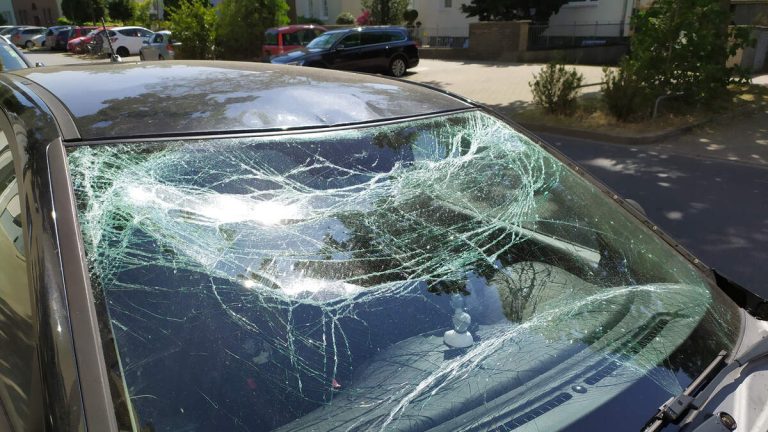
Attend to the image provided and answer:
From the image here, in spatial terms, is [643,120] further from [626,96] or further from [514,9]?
[514,9]

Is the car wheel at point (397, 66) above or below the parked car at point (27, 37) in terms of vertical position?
below

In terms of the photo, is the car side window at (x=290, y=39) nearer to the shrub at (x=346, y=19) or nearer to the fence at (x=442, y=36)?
the fence at (x=442, y=36)

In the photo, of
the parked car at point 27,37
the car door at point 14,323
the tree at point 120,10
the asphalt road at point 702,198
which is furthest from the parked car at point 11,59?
the tree at point 120,10

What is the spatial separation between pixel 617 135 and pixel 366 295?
7587mm

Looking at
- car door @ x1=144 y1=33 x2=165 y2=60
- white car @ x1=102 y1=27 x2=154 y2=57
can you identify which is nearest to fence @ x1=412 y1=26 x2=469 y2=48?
car door @ x1=144 y1=33 x2=165 y2=60

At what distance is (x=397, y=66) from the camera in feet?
57.5

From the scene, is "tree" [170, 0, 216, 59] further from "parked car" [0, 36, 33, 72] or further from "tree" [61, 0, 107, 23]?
"tree" [61, 0, 107, 23]

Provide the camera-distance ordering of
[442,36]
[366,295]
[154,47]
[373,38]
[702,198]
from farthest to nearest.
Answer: [442,36], [154,47], [373,38], [702,198], [366,295]

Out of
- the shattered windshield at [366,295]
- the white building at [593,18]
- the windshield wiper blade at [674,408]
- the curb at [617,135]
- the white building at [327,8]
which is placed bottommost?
the curb at [617,135]

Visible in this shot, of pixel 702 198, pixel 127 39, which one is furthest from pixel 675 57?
pixel 127 39

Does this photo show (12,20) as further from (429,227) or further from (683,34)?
(429,227)

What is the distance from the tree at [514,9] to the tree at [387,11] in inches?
142

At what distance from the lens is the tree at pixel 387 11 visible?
25.7 meters

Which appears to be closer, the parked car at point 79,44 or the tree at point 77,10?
the parked car at point 79,44
